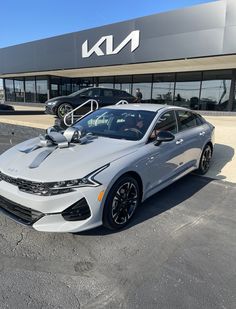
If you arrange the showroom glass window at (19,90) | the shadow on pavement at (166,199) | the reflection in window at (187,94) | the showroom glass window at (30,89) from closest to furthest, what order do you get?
1. the shadow on pavement at (166,199)
2. the reflection in window at (187,94)
3. the showroom glass window at (30,89)
4. the showroom glass window at (19,90)

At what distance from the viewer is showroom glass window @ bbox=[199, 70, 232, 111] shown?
679 inches

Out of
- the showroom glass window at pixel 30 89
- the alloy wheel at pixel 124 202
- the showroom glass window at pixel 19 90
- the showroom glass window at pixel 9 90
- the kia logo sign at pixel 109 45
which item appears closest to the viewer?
the alloy wheel at pixel 124 202

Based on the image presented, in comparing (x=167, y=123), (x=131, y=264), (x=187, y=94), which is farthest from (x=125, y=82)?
(x=131, y=264)

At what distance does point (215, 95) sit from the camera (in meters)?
17.7

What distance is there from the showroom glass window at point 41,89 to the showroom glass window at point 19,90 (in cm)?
318

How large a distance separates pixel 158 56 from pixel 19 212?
13429 mm

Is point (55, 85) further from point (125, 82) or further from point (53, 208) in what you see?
point (53, 208)

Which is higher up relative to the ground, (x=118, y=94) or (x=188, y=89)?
(x=188, y=89)

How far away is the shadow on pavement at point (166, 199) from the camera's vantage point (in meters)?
3.58

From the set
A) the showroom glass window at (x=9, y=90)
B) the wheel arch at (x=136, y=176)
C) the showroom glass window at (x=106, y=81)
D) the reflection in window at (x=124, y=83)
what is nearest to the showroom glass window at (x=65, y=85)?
the showroom glass window at (x=106, y=81)

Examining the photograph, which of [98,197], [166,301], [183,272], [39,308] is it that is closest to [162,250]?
[183,272]

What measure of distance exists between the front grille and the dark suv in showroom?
9298 mm

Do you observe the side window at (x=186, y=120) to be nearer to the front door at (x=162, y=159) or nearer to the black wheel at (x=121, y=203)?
the front door at (x=162, y=159)

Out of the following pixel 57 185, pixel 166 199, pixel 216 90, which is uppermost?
pixel 216 90
